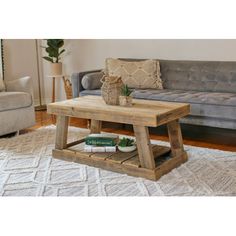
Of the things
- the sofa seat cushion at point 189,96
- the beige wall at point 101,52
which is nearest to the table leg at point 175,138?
the sofa seat cushion at point 189,96

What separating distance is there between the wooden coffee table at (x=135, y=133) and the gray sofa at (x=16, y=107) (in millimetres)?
837

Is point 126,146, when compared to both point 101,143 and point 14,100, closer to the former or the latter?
point 101,143

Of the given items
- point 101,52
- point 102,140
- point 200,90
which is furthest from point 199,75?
point 101,52

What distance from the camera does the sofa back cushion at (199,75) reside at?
A: 3.63 meters

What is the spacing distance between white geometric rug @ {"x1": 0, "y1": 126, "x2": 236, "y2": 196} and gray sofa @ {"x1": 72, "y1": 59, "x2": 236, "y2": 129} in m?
0.30

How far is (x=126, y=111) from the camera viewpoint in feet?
8.44

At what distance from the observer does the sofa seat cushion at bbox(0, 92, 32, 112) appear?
3612 millimetres

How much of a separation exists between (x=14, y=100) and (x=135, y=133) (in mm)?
1689

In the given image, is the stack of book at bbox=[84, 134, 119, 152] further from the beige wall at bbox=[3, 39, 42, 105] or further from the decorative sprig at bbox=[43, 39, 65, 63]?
the beige wall at bbox=[3, 39, 42, 105]

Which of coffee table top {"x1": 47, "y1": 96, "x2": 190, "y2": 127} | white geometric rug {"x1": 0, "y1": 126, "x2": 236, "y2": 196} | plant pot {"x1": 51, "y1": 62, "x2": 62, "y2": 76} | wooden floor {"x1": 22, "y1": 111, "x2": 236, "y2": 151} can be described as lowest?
white geometric rug {"x1": 0, "y1": 126, "x2": 236, "y2": 196}

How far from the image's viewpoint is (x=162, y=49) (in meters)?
4.35

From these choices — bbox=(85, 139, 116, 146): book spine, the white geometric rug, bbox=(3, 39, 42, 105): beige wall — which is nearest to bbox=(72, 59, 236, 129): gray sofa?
the white geometric rug

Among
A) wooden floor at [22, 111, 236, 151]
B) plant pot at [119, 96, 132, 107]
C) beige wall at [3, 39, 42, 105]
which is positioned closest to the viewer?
plant pot at [119, 96, 132, 107]
